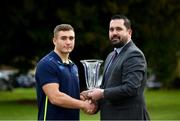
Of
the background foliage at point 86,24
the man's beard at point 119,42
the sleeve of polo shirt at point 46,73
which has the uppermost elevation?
the background foliage at point 86,24

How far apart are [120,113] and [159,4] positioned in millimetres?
19898

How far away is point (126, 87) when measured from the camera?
6039 millimetres

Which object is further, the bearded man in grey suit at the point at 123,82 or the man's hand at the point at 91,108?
the man's hand at the point at 91,108

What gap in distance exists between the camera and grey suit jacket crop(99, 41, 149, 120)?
6.07 m

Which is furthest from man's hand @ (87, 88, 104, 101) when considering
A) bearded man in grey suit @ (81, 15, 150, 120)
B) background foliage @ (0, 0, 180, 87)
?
background foliage @ (0, 0, 180, 87)

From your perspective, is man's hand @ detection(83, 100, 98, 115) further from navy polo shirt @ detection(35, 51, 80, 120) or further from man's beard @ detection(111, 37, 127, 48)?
man's beard @ detection(111, 37, 127, 48)

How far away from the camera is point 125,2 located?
2522 centimetres

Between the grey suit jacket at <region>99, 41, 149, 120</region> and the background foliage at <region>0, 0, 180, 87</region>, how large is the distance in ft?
60.0

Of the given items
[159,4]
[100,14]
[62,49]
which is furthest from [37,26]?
[62,49]

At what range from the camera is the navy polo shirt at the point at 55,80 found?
6.31 meters

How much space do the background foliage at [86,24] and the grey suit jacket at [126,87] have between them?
18.3 m

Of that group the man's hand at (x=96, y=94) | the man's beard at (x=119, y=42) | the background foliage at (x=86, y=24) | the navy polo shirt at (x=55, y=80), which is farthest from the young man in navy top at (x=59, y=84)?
the background foliage at (x=86, y=24)

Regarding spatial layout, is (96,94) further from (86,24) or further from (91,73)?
(86,24)

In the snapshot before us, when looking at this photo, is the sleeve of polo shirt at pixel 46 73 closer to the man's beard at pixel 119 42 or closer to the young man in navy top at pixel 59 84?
the young man in navy top at pixel 59 84
